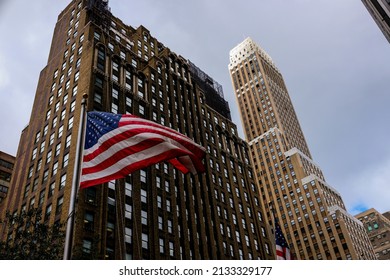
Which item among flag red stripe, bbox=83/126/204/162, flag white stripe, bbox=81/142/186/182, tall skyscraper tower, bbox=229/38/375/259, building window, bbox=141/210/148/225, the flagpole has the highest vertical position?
tall skyscraper tower, bbox=229/38/375/259

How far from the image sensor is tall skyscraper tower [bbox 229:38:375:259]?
380 feet

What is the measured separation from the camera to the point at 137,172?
56.2 m

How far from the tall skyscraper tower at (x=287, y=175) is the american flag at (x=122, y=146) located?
6984 centimetres

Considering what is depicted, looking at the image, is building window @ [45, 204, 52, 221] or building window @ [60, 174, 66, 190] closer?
building window @ [45, 204, 52, 221]

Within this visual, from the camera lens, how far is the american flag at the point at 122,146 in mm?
17266

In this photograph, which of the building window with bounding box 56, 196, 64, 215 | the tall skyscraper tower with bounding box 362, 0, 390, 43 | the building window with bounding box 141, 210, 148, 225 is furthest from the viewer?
the building window with bounding box 141, 210, 148, 225

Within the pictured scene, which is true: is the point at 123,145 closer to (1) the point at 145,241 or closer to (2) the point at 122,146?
(2) the point at 122,146

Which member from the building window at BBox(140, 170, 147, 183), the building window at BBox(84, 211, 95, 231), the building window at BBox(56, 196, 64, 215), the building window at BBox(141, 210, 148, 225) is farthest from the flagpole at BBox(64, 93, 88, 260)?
the building window at BBox(140, 170, 147, 183)

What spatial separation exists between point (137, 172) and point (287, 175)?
286 ft

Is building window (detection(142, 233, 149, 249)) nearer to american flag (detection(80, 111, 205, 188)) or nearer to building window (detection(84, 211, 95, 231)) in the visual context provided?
building window (detection(84, 211, 95, 231))

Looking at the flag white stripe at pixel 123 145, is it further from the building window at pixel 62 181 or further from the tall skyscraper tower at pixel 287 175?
the tall skyscraper tower at pixel 287 175

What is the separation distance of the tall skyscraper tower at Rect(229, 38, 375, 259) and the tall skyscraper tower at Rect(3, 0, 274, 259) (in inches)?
632

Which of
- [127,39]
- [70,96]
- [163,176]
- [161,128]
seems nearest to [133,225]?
[163,176]

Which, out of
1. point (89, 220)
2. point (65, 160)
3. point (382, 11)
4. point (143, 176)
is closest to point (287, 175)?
point (143, 176)
